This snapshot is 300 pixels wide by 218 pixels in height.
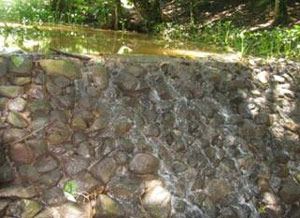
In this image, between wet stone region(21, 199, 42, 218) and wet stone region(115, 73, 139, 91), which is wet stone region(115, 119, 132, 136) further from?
wet stone region(21, 199, 42, 218)

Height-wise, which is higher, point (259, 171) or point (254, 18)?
point (254, 18)

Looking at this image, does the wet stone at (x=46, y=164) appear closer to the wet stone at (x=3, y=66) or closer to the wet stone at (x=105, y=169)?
the wet stone at (x=105, y=169)

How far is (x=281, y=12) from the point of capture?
9.23 meters

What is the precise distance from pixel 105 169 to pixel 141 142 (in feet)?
1.75

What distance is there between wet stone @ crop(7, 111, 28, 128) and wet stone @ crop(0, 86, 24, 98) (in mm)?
196

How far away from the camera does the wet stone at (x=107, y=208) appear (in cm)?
412

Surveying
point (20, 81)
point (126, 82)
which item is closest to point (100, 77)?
point (126, 82)

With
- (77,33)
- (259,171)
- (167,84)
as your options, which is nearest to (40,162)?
(167,84)

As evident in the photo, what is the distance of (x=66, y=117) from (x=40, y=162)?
0.55 m

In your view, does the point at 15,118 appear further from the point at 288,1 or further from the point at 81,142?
the point at 288,1

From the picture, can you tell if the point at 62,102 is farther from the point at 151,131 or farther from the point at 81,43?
the point at 81,43

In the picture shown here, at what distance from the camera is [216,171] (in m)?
4.89

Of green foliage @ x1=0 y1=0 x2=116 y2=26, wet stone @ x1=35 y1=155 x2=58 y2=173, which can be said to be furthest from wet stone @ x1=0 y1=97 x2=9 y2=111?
green foliage @ x1=0 y1=0 x2=116 y2=26

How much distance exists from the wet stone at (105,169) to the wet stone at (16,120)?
85cm
